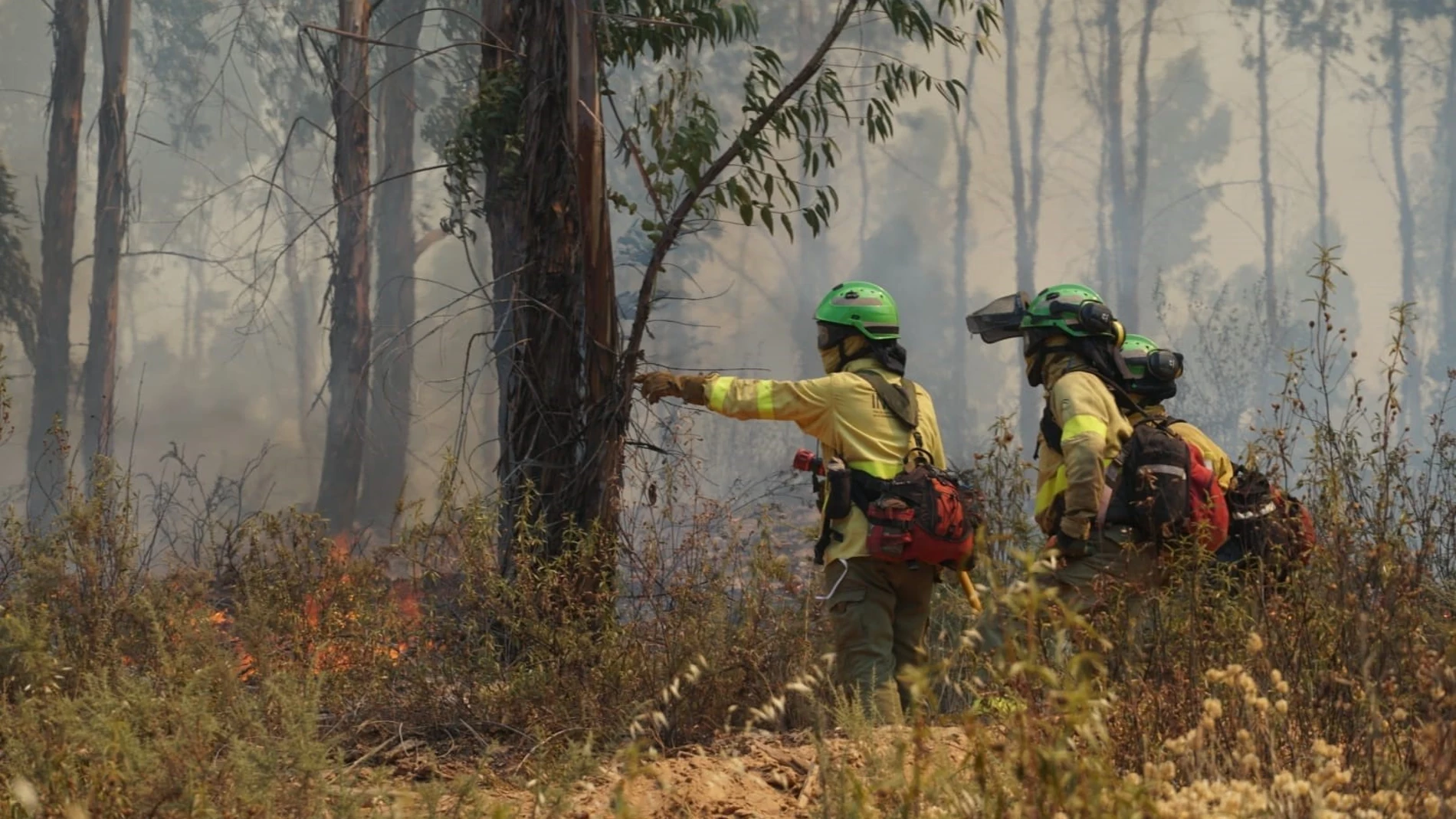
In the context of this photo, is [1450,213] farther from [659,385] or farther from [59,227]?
[659,385]

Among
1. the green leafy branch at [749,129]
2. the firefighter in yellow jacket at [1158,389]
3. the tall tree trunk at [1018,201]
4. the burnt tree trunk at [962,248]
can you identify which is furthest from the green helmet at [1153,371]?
the burnt tree trunk at [962,248]

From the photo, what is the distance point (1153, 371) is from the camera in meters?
5.75

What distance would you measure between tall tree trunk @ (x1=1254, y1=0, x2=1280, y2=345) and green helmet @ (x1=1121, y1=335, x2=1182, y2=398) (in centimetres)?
3380

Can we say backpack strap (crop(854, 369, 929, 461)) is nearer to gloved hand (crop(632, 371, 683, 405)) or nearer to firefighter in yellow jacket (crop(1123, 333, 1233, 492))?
gloved hand (crop(632, 371, 683, 405))

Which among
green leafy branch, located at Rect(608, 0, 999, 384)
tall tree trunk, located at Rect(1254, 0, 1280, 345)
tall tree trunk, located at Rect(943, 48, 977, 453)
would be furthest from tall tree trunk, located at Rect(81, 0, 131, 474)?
tall tree trunk, located at Rect(1254, 0, 1280, 345)

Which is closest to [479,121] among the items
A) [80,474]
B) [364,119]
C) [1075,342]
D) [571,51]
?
[571,51]

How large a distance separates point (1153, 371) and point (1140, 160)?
113 feet

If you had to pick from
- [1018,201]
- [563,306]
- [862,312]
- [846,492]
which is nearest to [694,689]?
[846,492]

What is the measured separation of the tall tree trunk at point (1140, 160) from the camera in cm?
3841

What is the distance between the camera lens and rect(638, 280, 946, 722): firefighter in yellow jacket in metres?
5.19

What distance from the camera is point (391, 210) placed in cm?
2916

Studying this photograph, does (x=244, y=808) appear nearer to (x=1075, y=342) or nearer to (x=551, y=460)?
(x=551, y=460)

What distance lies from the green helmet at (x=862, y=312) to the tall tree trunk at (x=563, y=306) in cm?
90

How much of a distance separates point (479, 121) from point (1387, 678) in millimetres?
4267
